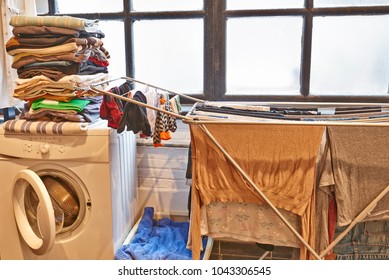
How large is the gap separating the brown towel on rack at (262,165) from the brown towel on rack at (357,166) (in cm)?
8

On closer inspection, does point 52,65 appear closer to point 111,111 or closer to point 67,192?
point 111,111

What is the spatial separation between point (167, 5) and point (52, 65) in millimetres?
893

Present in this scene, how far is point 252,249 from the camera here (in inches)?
84.0

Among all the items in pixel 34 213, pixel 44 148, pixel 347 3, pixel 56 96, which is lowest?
pixel 34 213

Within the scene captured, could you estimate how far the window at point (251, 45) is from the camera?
2.37 metres

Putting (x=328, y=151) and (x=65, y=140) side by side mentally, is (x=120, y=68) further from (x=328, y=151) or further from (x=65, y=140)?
(x=328, y=151)

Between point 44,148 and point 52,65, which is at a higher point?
point 52,65

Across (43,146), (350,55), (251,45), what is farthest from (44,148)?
(350,55)

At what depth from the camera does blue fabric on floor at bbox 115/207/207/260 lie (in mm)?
2078

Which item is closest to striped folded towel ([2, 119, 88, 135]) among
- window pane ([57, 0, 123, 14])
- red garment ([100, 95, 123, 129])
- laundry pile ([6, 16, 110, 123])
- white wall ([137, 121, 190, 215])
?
laundry pile ([6, 16, 110, 123])

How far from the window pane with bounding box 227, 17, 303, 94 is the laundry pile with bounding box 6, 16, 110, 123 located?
2.99 ft

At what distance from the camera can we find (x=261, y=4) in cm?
242

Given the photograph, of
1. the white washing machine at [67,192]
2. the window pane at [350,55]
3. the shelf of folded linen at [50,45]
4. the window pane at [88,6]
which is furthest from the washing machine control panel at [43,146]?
the window pane at [350,55]

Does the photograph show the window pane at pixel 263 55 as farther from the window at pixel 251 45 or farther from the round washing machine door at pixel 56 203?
the round washing machine door at pixel 56 203
